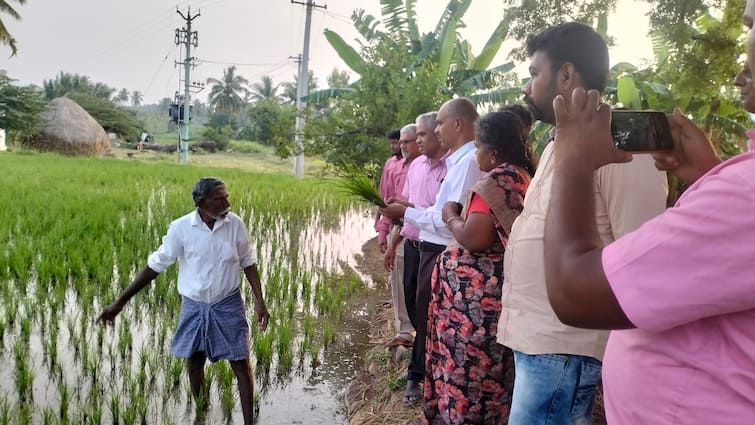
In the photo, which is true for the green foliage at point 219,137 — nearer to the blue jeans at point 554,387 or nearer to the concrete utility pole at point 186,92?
the concrete utility pole at point 186,92

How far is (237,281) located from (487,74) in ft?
20.3

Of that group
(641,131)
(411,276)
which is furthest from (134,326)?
(641,131)

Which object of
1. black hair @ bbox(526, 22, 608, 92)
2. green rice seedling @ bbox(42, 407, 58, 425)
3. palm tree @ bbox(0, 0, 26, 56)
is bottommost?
green rice seedling @ bbox(42, 407, 58, 425)

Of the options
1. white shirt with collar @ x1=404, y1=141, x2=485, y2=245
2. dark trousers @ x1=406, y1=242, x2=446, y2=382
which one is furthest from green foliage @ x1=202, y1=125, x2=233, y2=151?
white shirt with collar @ x1=404, y1=141, x2=485, y2=245

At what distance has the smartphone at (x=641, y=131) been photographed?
2.80ft

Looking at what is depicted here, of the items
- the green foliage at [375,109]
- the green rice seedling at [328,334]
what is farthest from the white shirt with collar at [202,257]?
the green foliage at [375,109]

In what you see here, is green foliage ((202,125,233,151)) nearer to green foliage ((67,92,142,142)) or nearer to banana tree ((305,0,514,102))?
green foliage ((67,92,142,142))

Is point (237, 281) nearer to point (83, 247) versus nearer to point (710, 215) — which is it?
point (710, 215)

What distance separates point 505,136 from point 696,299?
1.51 metres

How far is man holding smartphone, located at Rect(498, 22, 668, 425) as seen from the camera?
1430mm

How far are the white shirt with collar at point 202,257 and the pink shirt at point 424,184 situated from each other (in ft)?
3.51

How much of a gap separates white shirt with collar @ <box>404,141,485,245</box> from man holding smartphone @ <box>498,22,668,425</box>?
860 mm

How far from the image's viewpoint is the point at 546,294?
4.84ft

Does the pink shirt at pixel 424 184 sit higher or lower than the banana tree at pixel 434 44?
lower
